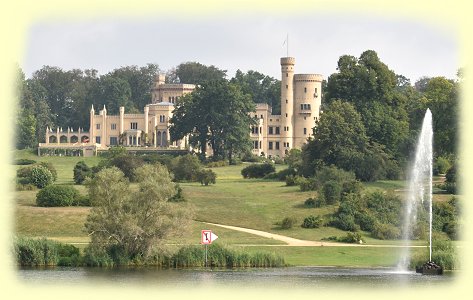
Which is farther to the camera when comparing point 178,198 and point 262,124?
point 262,124

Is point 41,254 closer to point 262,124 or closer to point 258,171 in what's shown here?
point 258,171

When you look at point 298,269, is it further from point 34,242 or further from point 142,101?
point 142,101

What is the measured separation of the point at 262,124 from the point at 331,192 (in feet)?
257

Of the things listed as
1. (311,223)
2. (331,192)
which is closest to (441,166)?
(331,192)

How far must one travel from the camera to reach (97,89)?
18125 centimetres

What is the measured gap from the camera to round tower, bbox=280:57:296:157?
527ft

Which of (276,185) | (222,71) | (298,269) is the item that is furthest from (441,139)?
(222,71)

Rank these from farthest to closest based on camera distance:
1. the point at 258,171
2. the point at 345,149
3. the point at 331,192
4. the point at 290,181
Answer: the point at 258,171 < the point at 345,149 < the point at 290,181 < the point at 331,192

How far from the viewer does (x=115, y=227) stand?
6119cm

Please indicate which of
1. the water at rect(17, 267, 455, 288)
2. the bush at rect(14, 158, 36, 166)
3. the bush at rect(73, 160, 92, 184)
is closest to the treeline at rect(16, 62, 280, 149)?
the bush at rect(14, 158, 36, 166)

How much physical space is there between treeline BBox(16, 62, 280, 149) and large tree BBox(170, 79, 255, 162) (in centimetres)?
2328

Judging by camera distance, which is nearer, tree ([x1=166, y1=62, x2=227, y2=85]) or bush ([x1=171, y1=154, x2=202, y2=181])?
bush ([x1=171, y1=154, x2=202, y2=181])

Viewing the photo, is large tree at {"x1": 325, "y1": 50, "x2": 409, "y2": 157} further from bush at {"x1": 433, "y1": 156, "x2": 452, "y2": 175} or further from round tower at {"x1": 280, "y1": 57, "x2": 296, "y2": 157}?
round tower at {"x1": 280, "y1": 57, "x2": 296, "y2": 157}

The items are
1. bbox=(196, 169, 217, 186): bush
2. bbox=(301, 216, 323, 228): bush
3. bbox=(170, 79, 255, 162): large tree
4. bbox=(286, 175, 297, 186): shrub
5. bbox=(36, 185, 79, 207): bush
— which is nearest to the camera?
bbox=(301, 216, 323, 228): bush
